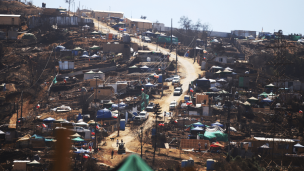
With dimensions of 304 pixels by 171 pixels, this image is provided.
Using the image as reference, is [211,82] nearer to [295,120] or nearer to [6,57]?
[295,120]

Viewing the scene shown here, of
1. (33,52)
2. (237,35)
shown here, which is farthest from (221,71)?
(237,35)

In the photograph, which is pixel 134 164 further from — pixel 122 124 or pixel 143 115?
pixel 143 115

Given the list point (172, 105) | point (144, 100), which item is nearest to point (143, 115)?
point (144, 100)

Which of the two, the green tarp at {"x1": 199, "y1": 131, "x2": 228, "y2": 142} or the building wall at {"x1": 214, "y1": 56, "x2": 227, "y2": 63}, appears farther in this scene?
the building wall at {"x1": 214, "y1": 56, "x2": 227, "y2": 63}

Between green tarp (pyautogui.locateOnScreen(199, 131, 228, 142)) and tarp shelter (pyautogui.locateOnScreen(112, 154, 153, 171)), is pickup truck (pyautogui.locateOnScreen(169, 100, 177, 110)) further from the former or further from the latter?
tarp shelter (pyautogui.locateOnScreen(112, 154, 153, 171))

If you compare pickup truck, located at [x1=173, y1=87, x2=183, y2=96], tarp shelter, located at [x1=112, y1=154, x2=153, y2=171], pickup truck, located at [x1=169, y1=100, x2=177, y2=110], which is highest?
tarp shelter, located at [x1=112, y1=154, x2=153, y2=171]

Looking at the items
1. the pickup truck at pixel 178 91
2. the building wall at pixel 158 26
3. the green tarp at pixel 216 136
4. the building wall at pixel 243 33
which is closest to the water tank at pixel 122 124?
the green tarp at pixel 216 136

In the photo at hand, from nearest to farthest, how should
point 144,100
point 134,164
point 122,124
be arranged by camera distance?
point 134,164 < point 122,124 < point 144,100

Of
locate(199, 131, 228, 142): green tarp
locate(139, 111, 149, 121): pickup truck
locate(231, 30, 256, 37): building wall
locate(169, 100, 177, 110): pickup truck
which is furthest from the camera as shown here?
locate(231, 30, 256, 37): building wall

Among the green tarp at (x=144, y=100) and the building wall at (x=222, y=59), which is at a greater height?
the building wall at (x=222, y=59)

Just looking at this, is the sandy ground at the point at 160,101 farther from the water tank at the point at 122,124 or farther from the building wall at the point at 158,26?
the building wall at the point at 158,26

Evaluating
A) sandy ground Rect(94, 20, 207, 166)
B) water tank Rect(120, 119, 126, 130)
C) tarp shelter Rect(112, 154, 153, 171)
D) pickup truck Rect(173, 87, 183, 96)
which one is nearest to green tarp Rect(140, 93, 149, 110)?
sandy ground Rect(94, 20, 207, 166)
